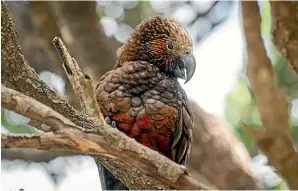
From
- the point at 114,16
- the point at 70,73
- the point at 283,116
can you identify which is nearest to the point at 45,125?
the point at 70,73

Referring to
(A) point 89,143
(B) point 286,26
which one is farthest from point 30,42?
(A) point 89,143

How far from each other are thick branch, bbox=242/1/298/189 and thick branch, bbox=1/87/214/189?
A: 180 mm

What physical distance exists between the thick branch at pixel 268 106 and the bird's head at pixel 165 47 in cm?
30

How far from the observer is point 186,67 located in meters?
1.36

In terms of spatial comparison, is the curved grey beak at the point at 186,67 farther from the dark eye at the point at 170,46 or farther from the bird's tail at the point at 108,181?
the bird's tail at the point at 108,181

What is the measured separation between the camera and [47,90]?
3.46ft

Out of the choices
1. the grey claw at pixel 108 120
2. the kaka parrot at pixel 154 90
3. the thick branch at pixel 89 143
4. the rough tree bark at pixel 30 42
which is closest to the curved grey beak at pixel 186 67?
the kaka parrot at pixel 154 90

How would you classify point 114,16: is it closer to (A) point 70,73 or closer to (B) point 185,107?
(B) point 185,107

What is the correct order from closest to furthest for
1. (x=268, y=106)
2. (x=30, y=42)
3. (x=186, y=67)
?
(x=268, y=106) < (x=186, y=67) < (x=30, y=42)

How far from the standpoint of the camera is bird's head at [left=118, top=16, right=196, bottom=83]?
1.37 metres

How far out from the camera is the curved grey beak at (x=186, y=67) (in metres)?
1.35

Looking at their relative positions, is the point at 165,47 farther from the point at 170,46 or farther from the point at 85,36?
the point at 85,36

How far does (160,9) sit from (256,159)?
0.67 metres

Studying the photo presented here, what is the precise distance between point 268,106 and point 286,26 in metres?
0.18
